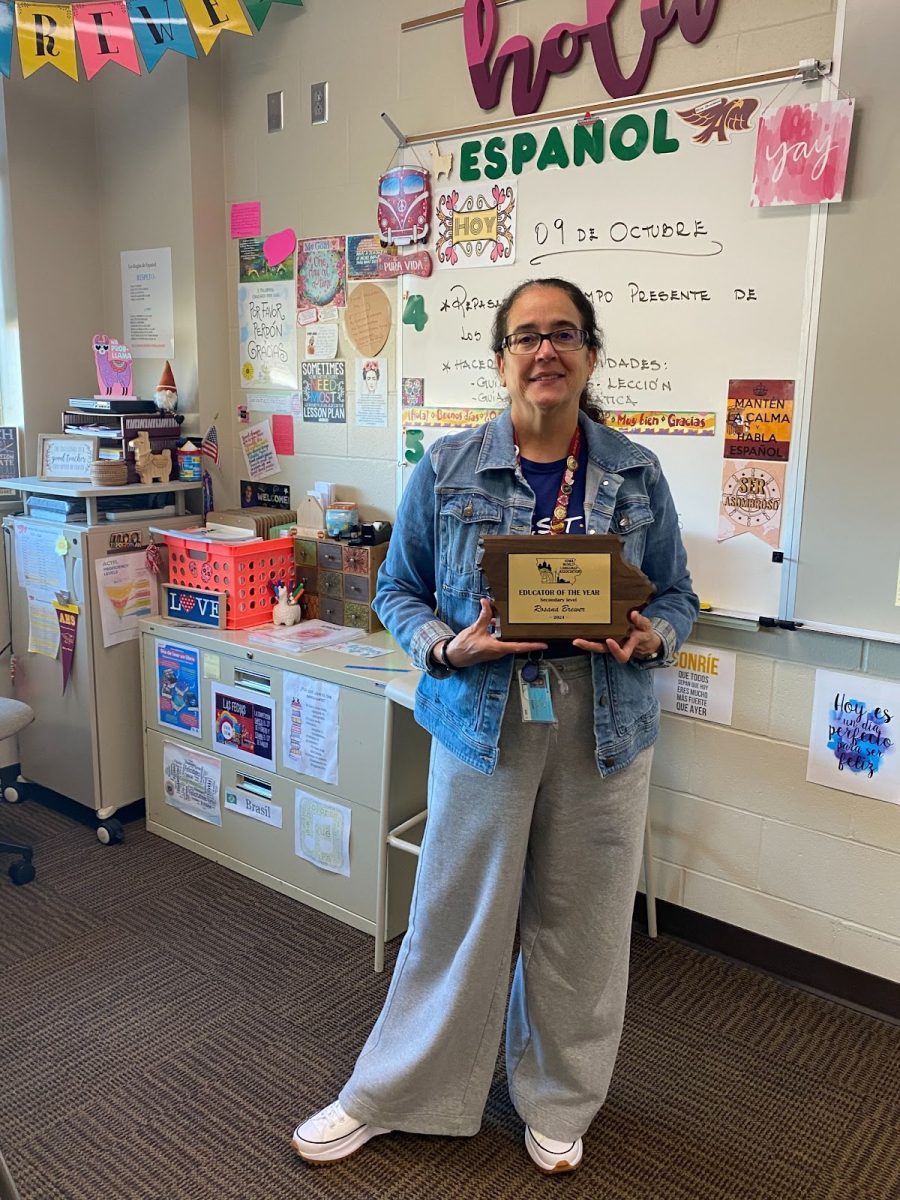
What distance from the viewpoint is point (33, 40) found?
283 centimetres

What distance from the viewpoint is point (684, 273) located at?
2.17 m

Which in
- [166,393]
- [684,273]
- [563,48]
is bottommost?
[166,393]

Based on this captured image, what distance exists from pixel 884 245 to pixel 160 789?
8.14 feet

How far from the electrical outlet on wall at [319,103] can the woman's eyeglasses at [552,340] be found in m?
1.75

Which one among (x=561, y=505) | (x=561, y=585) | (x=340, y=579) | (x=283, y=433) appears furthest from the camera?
(x=283, y=433)

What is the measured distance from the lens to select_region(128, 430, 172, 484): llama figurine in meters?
3.04

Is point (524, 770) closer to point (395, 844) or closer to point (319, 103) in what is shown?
point (395, 844)

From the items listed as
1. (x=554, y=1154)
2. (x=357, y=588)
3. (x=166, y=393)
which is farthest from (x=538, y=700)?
(x=166, y=393)

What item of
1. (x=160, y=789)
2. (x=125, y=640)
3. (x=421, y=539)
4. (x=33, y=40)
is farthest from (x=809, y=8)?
(x=160, y=789)

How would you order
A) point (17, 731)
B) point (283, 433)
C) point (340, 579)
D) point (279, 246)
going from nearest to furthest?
point (17, 731), point (340, 579), point (279, 246), point (283, 433)

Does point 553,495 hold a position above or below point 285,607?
above

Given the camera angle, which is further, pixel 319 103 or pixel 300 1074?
pixel 319 103

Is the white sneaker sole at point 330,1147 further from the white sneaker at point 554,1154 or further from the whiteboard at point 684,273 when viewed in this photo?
the whiteboard at point 684,273

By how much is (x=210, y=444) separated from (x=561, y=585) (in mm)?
2127
